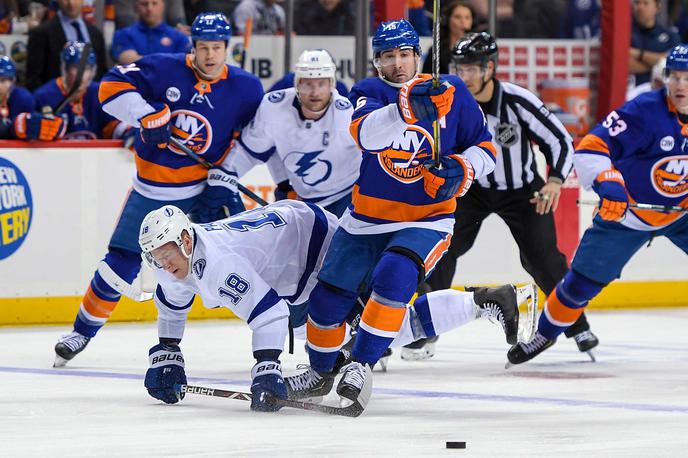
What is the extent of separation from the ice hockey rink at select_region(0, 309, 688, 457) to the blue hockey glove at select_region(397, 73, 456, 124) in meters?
0.94

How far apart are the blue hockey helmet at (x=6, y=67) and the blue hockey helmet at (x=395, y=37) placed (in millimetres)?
3232

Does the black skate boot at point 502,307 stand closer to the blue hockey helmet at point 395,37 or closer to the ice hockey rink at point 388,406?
the ice hockey rink at point 388,406

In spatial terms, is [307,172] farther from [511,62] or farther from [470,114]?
[511,62]

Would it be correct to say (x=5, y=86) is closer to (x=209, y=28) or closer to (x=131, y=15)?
(x=131, y=15)

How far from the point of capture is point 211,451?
4.00 meters

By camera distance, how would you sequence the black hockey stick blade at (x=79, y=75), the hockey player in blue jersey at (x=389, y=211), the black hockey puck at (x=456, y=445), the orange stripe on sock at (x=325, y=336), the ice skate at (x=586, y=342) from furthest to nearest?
the black hockey stick blade at (x=79, y=75) → the ice skate at (x=586, y=342) → the orange stripe on sock at (x=325, y=336) → the hockey player in blue jersey at (x=389, y=211) → the black hockey puck at (x=456, y=445)

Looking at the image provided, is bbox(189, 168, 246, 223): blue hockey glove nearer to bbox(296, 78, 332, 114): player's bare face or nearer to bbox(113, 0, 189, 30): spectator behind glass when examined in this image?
bbox(296, 78, 332, 114): player's bare face

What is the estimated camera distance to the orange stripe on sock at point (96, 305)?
6.28 metres

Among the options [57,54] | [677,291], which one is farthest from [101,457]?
[677,291]

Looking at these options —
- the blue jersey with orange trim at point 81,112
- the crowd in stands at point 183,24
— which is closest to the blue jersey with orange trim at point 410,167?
the crowd in stands at point 183,24

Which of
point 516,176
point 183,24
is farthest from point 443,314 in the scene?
point 183,24

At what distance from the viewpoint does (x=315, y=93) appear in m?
5.73

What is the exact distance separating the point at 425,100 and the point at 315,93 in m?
1.26

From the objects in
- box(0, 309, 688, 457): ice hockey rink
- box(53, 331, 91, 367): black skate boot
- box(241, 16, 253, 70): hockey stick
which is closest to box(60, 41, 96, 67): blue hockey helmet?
box(241, 16, 253, 70): hockey stick
